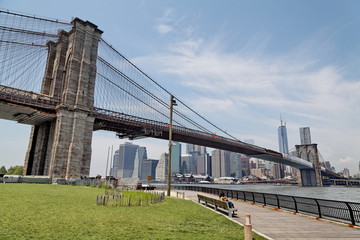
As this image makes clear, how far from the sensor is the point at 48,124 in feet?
145

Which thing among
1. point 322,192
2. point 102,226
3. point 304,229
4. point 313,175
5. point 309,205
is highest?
point 313,175

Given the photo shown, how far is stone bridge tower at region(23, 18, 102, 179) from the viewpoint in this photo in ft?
126

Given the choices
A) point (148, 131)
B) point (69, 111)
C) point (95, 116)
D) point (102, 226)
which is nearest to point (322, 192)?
point (148, 131)

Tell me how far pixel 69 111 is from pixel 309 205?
123 feet

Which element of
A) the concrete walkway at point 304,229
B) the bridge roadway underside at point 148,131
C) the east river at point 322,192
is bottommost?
the east river at point 322,192

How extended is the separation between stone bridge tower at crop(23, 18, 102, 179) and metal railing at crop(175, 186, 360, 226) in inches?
899

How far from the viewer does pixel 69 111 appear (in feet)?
132

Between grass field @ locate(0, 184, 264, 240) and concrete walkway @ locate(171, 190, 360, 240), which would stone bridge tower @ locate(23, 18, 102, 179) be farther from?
concrete walkway @ locate(171, 190, 360, 240)

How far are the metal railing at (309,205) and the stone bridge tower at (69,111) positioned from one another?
2283 cm

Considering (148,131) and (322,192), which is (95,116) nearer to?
(148,131)

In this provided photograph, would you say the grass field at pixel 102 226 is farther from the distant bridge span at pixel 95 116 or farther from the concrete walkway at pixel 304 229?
the distant bridge span at pixel 95 116

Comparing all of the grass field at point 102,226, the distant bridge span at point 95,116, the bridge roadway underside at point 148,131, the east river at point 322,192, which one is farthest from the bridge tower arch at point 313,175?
the grass field at point 102,226

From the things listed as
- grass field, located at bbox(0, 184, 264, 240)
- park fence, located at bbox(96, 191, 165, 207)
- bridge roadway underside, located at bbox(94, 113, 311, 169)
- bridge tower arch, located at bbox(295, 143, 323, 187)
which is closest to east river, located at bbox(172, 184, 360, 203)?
bridge roadway underside, located at bbox(94, 113, 311, 169)

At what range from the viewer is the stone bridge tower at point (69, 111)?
38281 mm
